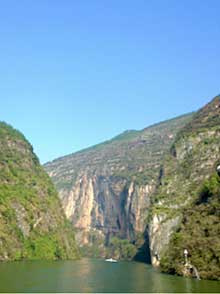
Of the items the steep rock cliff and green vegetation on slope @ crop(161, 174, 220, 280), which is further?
the steep rock cliff

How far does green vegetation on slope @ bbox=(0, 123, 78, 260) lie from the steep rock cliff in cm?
3900

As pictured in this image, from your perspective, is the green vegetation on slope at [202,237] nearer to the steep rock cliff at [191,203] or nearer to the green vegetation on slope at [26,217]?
the steep rock cliff at [191,203]

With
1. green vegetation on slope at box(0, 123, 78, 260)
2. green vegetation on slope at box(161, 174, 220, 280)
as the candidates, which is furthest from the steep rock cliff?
green vegetation on slope at box(0, 123, 78, 260)

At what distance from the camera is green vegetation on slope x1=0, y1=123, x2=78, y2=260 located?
515 feet

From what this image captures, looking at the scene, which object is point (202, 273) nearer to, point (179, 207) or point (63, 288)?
point (63, 288)

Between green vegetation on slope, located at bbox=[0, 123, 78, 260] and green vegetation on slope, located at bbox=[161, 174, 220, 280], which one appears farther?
green vegetation on slope, located at bbox=[0, 123, 78, 260]

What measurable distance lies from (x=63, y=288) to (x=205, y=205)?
41.1m

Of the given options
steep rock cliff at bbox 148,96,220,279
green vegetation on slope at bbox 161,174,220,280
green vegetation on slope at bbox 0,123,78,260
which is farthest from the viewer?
green vegetation on slope at bbox 0,123,78,260

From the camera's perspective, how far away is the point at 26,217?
168500 mm

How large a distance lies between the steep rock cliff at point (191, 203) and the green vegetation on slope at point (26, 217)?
38999 mm

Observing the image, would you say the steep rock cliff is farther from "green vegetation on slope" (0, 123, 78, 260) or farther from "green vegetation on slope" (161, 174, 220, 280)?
"green vegetation on slope" (0, 123, 78, 260)

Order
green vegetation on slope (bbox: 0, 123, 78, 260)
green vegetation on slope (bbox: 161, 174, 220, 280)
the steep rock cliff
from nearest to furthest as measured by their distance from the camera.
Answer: green vegetation on slope (bbox: 161, 174, 220, 280) < the steep rock cliff < green vegetation on slope (bbox: 0, 123, 78, 260)

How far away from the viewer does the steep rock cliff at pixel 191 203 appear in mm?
85950

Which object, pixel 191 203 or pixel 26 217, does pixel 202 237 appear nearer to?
pixel 191 203
